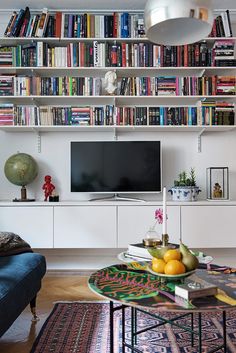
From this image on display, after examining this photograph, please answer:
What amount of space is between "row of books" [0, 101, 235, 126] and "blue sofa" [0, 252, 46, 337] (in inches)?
62.5

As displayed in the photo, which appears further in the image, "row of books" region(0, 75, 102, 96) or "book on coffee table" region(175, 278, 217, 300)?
"row of books" region(0, 75, 102, 96)

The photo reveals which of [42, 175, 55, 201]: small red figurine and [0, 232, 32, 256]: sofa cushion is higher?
[42, 175, 55, 201]: small red figurine

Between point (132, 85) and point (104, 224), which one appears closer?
point (104, 224)

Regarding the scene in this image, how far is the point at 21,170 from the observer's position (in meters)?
3.56

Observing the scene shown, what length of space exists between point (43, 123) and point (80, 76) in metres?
0.70

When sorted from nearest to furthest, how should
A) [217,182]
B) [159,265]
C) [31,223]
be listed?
1. [159,265]
2. [31,223]
3. [217,182]

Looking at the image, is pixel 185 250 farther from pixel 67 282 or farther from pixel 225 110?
pixel 225 110

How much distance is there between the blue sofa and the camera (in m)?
1.75

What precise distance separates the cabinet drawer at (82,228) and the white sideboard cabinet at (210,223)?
2.40 feet

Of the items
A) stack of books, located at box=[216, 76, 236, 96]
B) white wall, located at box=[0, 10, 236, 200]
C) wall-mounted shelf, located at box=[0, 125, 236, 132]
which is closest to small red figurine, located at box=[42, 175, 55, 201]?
white wall, located at box=[0, 10, 236, 200]

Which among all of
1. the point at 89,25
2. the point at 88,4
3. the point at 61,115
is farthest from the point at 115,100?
the point at 88,4

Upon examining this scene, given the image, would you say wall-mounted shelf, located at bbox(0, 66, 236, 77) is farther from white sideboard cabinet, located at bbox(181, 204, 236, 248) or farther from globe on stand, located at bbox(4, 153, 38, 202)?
white sideboard cabinet, located at bbox(181, 204, 236, 248)

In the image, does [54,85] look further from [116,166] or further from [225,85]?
[225,85]

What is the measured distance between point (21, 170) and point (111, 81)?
1.30 m
